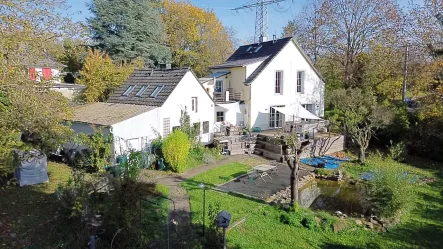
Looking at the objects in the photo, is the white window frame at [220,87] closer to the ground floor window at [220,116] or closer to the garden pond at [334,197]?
the ground floor window at [220,116]

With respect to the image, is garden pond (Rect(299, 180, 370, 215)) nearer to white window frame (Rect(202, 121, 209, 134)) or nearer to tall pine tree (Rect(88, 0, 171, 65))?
white window frame (Rect(202, 121, 209, 134))

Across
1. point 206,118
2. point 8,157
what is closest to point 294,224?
point 8,157

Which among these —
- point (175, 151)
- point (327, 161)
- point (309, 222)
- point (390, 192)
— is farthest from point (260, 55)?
point (309, 222)

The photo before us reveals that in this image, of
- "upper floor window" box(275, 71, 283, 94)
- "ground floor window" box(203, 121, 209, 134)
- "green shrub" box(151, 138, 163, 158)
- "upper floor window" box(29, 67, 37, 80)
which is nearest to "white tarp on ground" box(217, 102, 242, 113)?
"ground floor window" box(203, 121, 209, 134)

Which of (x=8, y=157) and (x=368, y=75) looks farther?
(x=368, y=75)

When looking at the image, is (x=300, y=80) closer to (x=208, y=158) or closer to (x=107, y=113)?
(x=208, y=158)

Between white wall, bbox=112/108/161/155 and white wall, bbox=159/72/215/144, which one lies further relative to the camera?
white wall, bbox=159/72/215/144

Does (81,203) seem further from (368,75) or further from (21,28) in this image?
(368,75)
